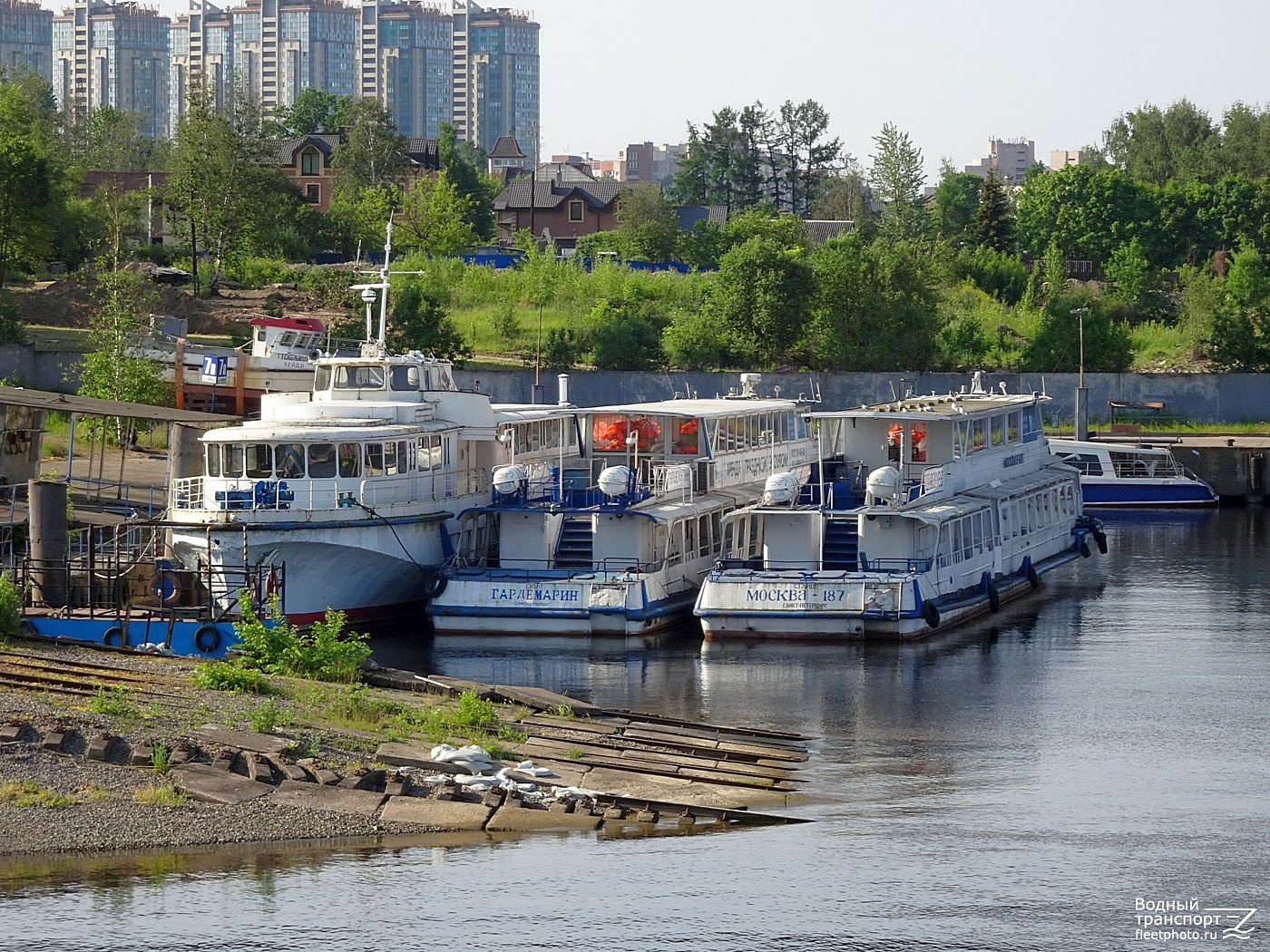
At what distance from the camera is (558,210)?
13600 centimetres

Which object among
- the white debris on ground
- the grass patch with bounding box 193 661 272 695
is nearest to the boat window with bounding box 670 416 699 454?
the grass patch with bounding box 193 661 272 695

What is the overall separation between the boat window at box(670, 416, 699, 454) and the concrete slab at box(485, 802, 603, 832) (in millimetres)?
24488

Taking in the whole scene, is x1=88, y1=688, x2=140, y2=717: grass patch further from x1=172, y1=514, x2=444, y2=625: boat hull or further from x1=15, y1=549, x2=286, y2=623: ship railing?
x1=172, y1=514, x2=444, y2=625: boat hull

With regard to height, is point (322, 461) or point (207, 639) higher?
point (322, 461)

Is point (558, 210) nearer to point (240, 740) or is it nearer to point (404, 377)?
point (404, 377)

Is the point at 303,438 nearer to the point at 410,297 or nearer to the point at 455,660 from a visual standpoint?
the point at 455,660

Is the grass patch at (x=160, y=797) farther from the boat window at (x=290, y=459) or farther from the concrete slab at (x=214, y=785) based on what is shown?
the boat window at (x=290, y=459)

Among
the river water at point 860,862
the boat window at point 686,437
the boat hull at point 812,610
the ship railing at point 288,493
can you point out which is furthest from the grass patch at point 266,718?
the boat window at point 686,437

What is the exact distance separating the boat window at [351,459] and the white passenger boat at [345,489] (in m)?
0.02

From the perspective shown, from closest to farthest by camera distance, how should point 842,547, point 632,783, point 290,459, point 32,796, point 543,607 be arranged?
point 32,796, point 632,783, point 290,459, point 543,607, point 842,547

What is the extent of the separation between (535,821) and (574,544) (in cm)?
1988

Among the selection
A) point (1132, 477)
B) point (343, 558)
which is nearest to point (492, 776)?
point (343, 558)

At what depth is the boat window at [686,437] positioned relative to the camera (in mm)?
50625

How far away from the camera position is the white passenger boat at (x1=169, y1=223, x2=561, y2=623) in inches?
1649
